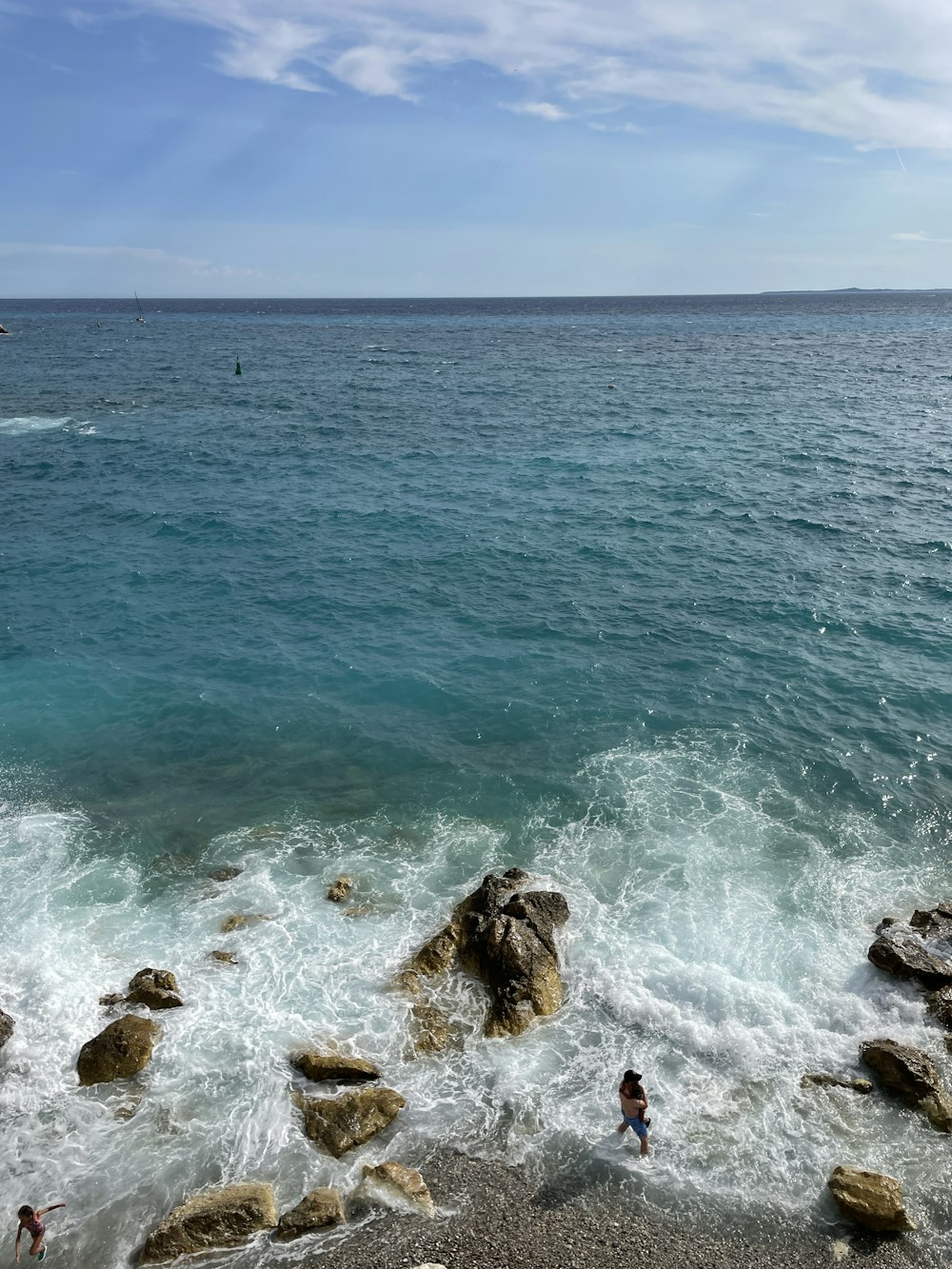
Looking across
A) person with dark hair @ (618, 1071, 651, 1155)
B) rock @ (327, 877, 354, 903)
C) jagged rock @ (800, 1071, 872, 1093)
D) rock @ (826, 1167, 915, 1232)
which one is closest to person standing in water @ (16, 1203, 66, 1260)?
rock @ (327, 877, 354, 903)

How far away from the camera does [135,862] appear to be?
2281cm

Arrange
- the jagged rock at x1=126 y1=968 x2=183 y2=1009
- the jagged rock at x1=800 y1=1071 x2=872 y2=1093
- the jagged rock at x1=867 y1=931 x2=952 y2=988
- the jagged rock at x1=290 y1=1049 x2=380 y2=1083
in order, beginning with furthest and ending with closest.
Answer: the jagged rock at x1=867 y1=931 x2=952 y2=988 < the jagged rock at x1=126 y1=968 x2=183 y2=1009 < the jagged rock at x1=290 y1=1049 x2=380 y2=1083 < the jagged rock at x1=800 y1=1071 x2=872 y2=1093

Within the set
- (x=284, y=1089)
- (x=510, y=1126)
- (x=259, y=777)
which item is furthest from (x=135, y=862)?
(x=510, y=1126)

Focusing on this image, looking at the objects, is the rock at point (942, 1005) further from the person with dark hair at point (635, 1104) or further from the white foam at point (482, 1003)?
the person with dark hair at point (635, 1104)

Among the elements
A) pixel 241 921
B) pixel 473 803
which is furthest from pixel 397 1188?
pixel 473 803

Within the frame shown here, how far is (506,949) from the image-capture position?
1869 centimetres

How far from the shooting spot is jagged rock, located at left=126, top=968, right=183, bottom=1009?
59.7 ft

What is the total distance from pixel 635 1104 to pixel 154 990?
10.5 m

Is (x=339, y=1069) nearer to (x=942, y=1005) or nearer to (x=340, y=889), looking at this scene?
(x=340, y=889)

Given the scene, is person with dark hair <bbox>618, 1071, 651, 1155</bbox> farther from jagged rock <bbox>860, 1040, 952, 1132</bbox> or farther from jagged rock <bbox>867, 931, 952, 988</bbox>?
jagged rock <bbox>867, 931, 952, 988</bbox>

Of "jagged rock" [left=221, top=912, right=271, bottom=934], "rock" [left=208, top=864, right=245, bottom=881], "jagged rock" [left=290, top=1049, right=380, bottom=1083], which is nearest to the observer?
"jagged rock" [left=290, top=1049, right=380, bottom=1083]

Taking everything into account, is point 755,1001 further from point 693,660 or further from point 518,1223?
point 693,660

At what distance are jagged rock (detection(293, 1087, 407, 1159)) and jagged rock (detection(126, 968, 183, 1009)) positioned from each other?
3.95 metres

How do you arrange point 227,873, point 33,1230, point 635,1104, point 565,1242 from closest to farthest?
1. point 33,1230
2. point 565,1242
3. point 635,1104
4. point 227,873
